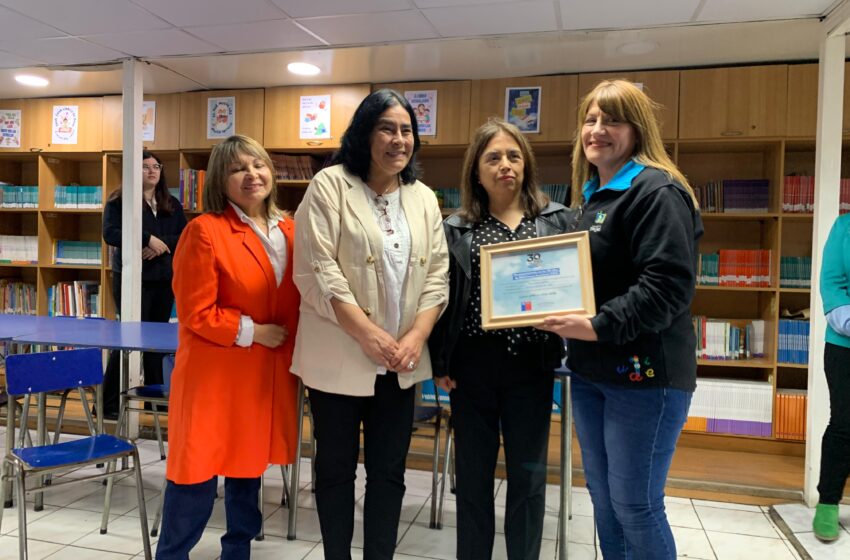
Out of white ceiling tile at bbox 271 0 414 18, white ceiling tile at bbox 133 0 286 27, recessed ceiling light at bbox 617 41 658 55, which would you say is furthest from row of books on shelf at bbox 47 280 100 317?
recessed ceiling light at bbox 617 41 658 55

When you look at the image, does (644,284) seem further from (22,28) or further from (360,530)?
(22,28)

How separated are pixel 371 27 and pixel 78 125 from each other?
3307 mm

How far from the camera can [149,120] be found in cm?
528

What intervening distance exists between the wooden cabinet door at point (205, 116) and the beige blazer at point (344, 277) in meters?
3.36

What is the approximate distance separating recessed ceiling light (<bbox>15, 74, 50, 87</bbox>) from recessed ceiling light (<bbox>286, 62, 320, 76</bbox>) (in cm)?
219

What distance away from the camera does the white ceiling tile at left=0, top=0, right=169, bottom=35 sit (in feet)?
A: 11.1

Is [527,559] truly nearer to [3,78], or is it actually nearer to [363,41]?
[363,41]

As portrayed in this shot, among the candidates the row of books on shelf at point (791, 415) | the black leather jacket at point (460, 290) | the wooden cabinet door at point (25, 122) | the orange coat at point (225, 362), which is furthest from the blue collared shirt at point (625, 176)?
the wooden cabinet door at point (25, 122)

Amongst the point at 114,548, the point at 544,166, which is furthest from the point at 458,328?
the point at 544,166

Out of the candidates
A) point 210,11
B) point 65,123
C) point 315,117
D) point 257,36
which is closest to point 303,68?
point 315,117

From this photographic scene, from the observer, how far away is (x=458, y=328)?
198 centimetres

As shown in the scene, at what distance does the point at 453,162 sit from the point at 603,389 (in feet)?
12.4

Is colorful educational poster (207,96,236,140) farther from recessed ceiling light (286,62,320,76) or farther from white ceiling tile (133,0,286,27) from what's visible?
white ceiling tile (133,0,286,27)

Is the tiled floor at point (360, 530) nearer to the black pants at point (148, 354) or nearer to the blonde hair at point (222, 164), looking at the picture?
the black pants at point (148, 354)
